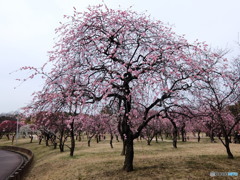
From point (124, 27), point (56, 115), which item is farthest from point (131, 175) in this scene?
point (124, 27)

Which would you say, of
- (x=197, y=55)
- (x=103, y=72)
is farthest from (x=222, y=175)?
(x=103, y=72)

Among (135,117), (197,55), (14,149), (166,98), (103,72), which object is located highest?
(197,55)

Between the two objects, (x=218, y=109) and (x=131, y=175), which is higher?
(x=218, y=109)

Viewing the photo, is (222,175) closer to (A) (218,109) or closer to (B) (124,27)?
(A) (218,109)

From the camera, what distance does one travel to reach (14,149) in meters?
43.3

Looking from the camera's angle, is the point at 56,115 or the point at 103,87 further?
the point at 56,115

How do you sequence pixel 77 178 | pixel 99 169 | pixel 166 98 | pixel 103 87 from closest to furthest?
pixel 103 87 → pixel 166 98 → pixel 77 178 → pixel 99 169

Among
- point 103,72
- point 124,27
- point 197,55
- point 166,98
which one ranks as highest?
point 124,27

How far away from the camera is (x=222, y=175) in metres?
10.9

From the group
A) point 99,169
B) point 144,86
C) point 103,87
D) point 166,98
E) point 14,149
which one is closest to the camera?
point 144,86

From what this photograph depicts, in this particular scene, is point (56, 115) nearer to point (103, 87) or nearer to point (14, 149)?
point (103, 87)

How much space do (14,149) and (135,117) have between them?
39397mm

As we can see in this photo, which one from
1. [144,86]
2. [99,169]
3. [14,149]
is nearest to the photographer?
[144,86]

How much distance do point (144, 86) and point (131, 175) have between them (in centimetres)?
519
